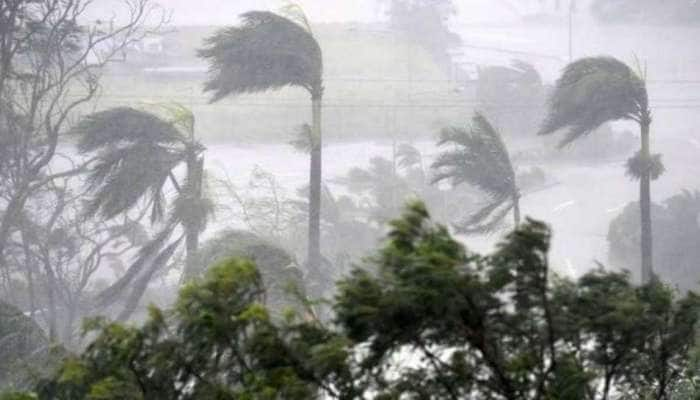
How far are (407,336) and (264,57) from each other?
28.6 feet

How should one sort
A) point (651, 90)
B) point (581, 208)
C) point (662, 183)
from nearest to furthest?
point (581, 208), point (662, 183), point (651, 90)

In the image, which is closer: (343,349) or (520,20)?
(343,349)

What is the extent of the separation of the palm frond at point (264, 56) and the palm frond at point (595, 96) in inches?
120

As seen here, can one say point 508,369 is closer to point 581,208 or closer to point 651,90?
point 581,208

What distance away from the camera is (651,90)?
27844 millimetres

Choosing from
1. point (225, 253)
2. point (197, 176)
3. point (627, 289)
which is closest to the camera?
point (627, 289)

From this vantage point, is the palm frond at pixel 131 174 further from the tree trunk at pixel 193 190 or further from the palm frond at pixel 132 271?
the palm frond at pixel 132 271

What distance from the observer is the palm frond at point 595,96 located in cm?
1313

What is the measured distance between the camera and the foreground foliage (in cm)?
444

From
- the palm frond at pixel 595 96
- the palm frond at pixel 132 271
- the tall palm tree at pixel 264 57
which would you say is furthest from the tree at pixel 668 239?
the palm frond at pixel 132 271

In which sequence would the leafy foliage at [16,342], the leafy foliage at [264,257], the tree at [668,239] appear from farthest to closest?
the tree at [668,239] < the leafy foliage at [264,257] < the leafy foliage at [16,342]

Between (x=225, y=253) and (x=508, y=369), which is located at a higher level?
(x=508, y=369)

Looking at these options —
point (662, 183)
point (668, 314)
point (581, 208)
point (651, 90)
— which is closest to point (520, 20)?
point (651, 90)

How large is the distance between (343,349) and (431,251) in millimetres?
531
